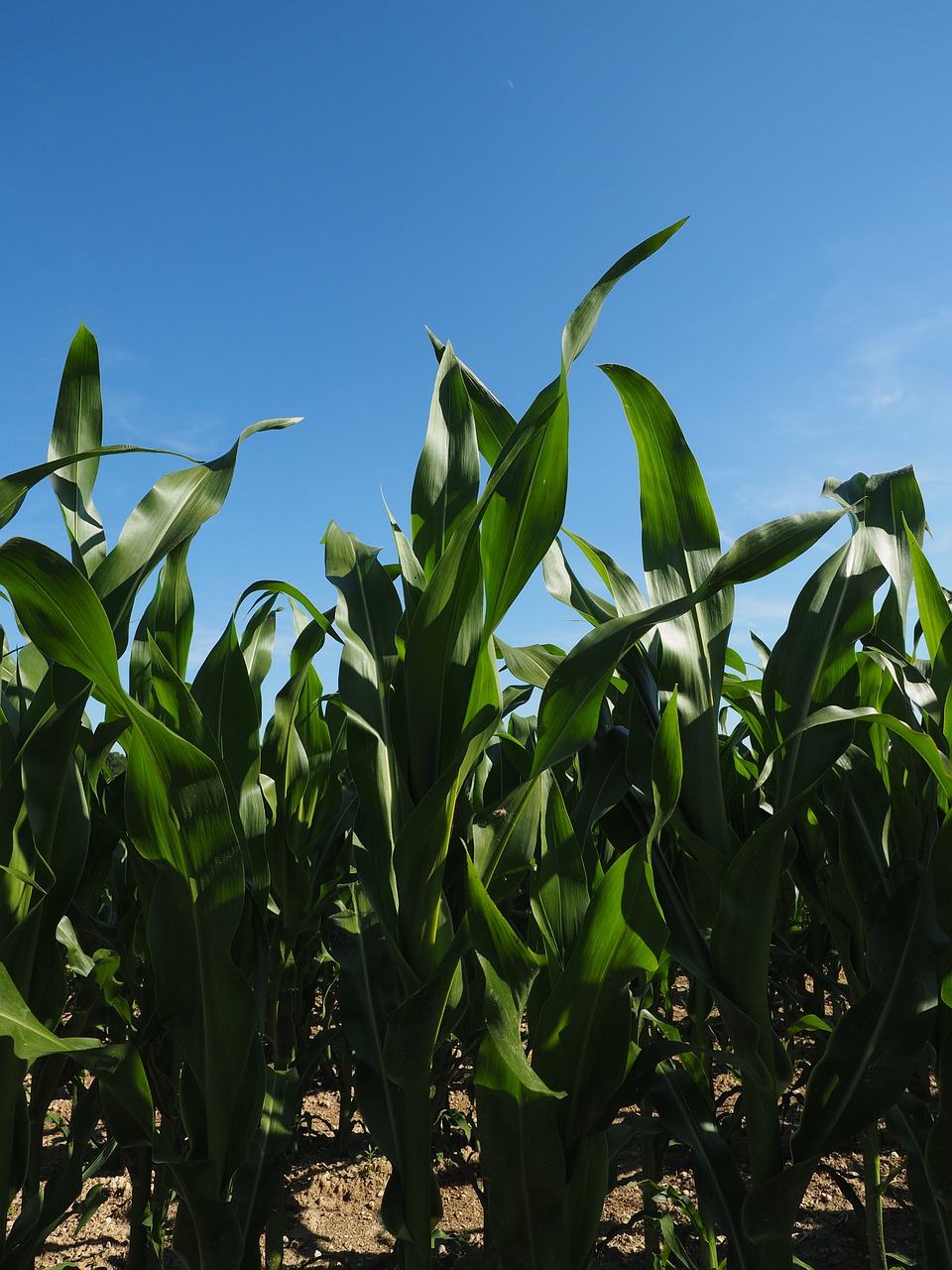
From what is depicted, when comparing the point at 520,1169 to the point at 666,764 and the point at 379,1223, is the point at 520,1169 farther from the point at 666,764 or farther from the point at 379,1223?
the point at 379,1223

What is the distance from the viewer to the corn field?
28.8 inches

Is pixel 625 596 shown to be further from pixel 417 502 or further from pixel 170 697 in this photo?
pixel 170 697

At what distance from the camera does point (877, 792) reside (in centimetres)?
108

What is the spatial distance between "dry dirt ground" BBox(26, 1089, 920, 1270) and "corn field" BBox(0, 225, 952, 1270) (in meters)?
0.69

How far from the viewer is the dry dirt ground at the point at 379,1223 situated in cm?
162

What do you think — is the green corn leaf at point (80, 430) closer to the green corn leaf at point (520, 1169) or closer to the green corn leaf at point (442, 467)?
the green corn leaf at point (442, 467)

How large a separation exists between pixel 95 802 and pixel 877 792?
1.04 m

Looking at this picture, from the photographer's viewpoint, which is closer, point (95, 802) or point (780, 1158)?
point (780, 1158)

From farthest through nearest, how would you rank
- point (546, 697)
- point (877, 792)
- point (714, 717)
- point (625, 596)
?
point (877, 792) < point (625, 596) < point (714, 717) < point (546, 697)

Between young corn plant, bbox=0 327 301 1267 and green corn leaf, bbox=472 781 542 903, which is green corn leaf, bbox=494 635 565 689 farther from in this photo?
young corn plant, bbox=0 327 301 1267

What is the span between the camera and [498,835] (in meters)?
0.80

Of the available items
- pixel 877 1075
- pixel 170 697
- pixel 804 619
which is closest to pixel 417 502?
pixel 170 697

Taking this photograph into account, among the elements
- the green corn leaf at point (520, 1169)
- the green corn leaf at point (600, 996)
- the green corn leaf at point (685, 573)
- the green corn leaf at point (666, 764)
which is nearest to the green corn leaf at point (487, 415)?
the green corn leaf at point (685, 573)

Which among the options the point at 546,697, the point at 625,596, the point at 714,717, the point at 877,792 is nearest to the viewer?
the point at 546,697
